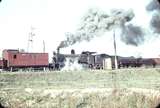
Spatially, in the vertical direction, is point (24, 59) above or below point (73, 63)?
above

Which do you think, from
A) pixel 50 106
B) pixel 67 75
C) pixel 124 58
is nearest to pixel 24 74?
pixel 67 75

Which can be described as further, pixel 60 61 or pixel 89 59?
pixel 89 59

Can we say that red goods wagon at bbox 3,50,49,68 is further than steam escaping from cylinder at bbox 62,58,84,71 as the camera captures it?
No

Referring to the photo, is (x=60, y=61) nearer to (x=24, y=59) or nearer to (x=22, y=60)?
(x=24, y=59)

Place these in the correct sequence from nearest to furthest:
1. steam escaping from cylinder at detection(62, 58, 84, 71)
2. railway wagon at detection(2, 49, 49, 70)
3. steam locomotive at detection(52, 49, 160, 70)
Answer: railway wagon at detection(2, 49, 49, 70) → steam escaping from cylinder at detection(62, 58, 84, 71) → steam locomotive at detection(52, 49, 160, 70)

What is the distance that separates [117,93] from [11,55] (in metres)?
16.2

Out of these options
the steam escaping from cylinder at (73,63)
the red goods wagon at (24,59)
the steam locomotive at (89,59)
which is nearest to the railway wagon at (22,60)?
the red goods wagon at (24,59)

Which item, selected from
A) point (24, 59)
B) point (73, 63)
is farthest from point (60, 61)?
point (24, 59)

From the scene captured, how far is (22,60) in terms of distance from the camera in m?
27.9

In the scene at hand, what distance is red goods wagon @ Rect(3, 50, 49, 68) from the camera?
2784cm

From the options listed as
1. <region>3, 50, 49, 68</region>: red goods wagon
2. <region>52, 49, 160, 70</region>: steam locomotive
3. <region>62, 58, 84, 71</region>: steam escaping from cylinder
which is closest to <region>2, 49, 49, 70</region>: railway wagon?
<region>3, 50, 49, 68</region>: red goods wagon

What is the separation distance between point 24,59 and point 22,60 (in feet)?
0.80

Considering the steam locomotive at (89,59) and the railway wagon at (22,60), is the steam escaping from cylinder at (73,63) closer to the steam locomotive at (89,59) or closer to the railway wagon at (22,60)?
the steam locomotive at (89,59)

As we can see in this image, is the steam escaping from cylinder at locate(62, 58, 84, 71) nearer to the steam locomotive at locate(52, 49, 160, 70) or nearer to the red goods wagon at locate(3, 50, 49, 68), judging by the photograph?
the steam locomotive at locate(52, 49, 160, 70)
